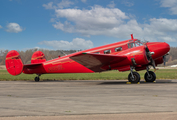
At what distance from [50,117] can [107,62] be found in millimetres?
12490

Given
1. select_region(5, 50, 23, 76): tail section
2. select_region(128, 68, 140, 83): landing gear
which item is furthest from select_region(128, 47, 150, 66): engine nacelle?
select_region(5, 50, 23, 76): tail section

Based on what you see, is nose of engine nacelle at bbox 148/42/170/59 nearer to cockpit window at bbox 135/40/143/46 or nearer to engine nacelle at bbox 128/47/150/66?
cockpit window at bbox 135/40/143/46

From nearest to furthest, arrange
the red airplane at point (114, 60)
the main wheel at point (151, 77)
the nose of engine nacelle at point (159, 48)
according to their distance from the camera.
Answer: the red airplane at point (114, 60) < the nose of engine nacelle at point (159, 48) < the main wheel at point (151, 77)

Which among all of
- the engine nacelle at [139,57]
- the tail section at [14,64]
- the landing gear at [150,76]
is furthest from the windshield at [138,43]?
the tail section at [14,64]

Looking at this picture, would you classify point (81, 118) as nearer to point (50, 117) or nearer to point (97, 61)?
point (50, 117)

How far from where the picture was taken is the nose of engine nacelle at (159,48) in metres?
16.6

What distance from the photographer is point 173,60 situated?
175125 millimetres

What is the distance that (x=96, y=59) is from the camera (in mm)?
16562

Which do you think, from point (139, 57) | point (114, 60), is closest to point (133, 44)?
point (139, 57)

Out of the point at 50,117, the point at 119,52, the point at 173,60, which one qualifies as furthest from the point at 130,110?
the point at 173,60

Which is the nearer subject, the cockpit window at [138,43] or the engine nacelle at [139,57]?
the engine nacelle at [139,57]

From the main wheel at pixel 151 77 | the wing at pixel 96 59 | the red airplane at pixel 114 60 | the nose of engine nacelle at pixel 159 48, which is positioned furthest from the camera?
the main wheel at pixel 151 77

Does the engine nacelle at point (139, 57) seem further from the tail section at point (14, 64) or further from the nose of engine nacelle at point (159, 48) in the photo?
the tail section at point (14, 64)

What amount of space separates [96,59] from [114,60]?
1644 millimetres
